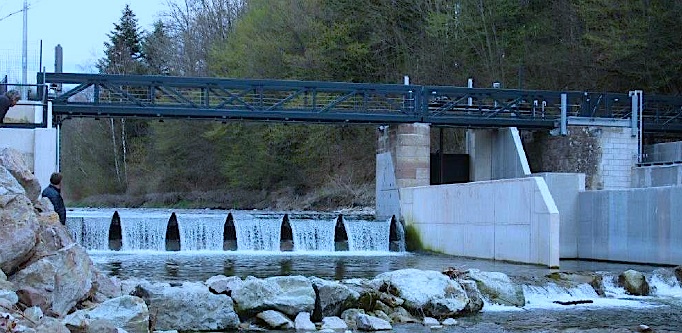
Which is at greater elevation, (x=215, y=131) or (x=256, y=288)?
(x=215, y=131)

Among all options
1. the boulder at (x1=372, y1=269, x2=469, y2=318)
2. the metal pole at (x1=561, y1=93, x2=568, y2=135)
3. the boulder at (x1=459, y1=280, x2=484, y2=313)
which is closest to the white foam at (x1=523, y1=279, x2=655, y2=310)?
the boulder at (x1=459, y1=280, x2=484, y2=313)

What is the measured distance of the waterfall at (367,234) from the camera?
94.7 ft

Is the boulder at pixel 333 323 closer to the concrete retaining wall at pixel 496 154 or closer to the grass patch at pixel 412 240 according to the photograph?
the grass patch at pixel 412 240

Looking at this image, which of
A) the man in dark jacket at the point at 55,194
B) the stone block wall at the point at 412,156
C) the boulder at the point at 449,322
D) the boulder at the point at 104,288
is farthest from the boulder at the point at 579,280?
the stone block wall at the point at 412,156

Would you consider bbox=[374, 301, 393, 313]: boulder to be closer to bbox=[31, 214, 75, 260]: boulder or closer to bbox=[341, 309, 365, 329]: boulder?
bbox=[341, 309, 365, 329]: boulder

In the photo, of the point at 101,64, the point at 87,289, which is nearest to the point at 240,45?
the point at 101,64

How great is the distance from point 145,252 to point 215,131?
92.3 feet

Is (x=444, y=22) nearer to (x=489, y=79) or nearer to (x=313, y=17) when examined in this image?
(x=489, y=79)

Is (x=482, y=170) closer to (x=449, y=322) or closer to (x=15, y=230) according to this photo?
(x=449, y=322)

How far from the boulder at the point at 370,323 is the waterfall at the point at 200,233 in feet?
51.6

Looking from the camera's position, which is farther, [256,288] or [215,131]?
[215,131]

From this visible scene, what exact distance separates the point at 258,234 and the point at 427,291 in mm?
14894

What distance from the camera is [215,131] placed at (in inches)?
2154

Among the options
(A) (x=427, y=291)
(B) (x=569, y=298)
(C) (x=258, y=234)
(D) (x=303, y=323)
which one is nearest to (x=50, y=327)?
(D) (x=303, y=323)
